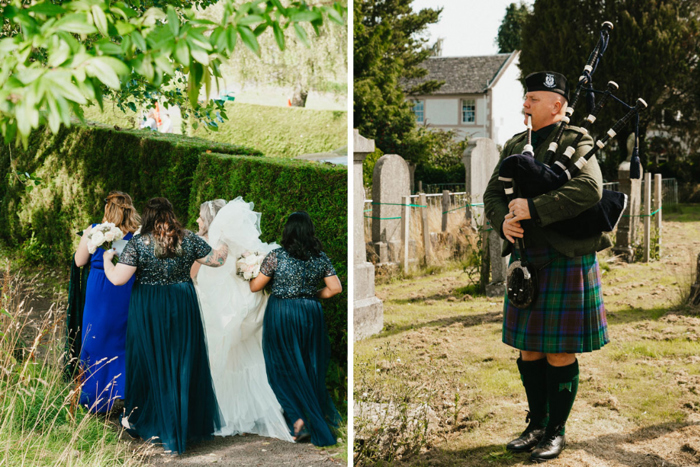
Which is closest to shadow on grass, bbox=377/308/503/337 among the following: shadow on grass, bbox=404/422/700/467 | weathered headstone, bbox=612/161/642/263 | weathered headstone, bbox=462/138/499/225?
weathered headstone, bbox=462/138/499/225

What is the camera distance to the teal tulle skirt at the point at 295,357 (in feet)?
12.6

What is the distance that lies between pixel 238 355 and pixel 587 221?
7.56 ft

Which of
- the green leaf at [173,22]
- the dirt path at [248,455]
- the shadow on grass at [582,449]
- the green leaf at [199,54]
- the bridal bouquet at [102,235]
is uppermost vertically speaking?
the green leaf at [173,22]

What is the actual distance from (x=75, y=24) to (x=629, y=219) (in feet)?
26.3

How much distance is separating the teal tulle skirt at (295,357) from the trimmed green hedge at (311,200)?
57cm

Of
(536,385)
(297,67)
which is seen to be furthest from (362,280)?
(297,67)

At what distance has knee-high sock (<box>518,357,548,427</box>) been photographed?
10.1 feet

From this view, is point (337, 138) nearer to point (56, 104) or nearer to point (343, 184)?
point (343, 184)

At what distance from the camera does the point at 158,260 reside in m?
3.69

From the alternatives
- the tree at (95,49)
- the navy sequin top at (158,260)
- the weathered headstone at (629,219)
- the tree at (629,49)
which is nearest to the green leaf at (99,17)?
the tree at (95,49)

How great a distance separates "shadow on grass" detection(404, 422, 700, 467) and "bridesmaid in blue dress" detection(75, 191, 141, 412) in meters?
2.20

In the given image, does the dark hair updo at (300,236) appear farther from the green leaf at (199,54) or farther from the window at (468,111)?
the window at (468,111)

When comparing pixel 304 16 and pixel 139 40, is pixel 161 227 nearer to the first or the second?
pixel 139 40

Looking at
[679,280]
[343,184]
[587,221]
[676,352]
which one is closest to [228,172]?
[343,184]
